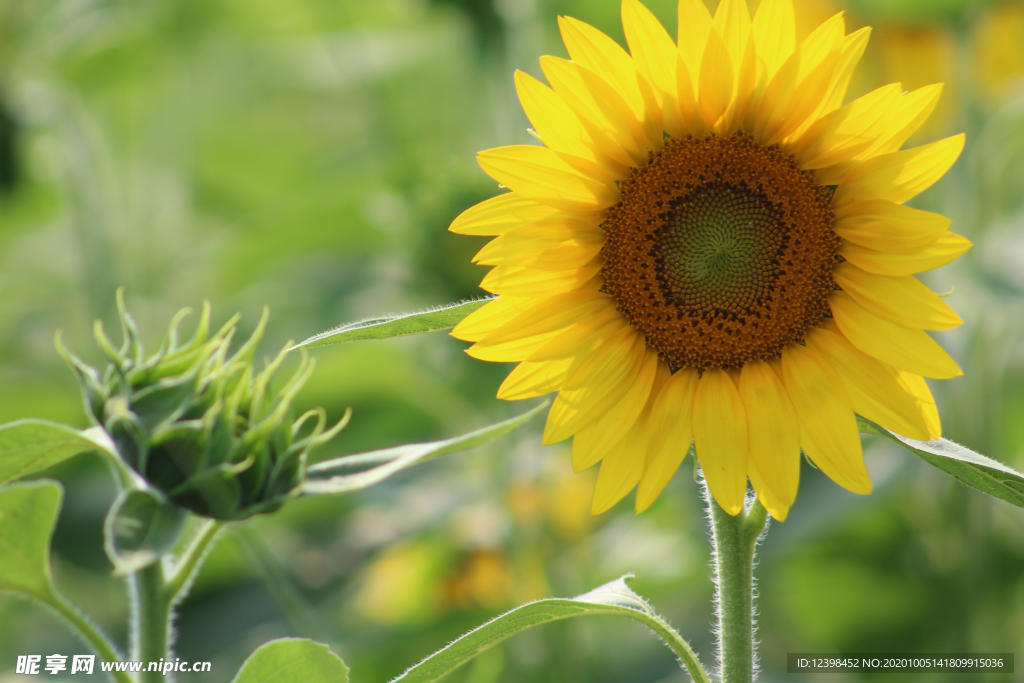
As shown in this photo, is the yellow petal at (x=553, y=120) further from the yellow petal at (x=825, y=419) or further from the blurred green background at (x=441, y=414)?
the blurred green background at (x=441, y=414)

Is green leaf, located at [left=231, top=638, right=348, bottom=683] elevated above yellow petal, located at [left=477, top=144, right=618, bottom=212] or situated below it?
below

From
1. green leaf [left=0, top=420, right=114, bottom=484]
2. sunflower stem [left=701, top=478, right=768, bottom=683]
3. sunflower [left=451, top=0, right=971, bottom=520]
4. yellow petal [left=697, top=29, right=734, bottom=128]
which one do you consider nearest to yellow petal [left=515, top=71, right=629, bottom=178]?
sunflower [left=451, top=0, right=971, bottom=520]

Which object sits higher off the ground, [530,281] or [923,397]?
[530,281]

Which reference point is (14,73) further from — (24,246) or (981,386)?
(981,386)

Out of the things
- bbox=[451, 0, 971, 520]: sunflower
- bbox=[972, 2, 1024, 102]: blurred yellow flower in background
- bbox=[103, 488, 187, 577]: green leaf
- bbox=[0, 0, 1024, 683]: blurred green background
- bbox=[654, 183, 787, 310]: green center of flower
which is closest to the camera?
bbox=[103, 488, 187, 577]: green leaf

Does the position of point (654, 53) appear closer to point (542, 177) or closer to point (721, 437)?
point (542, 177)

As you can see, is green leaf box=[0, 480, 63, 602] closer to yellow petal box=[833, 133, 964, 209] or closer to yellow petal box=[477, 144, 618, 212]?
yellow petal box=[477, 144, 618, 212]

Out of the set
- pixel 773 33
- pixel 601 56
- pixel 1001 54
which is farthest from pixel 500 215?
pixel 1001 54
